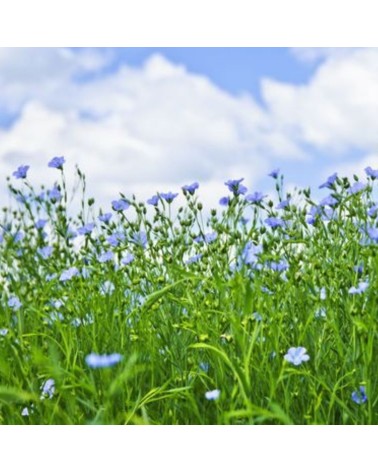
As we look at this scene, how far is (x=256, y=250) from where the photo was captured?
8.63 feet

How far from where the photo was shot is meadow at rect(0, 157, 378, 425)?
206 cm

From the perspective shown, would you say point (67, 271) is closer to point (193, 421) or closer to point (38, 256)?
point (38, 256)

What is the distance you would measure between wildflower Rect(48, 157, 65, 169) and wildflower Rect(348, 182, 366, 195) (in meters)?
1.17

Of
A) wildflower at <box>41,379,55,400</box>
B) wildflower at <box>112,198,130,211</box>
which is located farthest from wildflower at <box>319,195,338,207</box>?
wildflower at <box>41,379,55,400</box>

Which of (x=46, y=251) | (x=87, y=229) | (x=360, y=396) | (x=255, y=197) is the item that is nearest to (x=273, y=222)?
(x=255, y=197)

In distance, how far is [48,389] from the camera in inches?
90.2

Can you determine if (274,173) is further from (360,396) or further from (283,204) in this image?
(360,396)

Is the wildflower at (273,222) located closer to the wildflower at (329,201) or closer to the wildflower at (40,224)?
the wildflower at (329,201)

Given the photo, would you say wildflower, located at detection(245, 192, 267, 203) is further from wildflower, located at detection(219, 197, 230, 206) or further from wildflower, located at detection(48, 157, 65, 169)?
wildflower, located at detection(48, 157, 65, 169)

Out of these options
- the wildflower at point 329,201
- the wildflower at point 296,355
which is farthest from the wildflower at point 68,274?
the wildflower at point 296,355

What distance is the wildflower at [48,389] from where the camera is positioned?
227cm

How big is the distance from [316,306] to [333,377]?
0.20m

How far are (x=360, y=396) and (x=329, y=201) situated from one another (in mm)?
1221

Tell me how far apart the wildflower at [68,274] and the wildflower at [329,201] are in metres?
0.95
